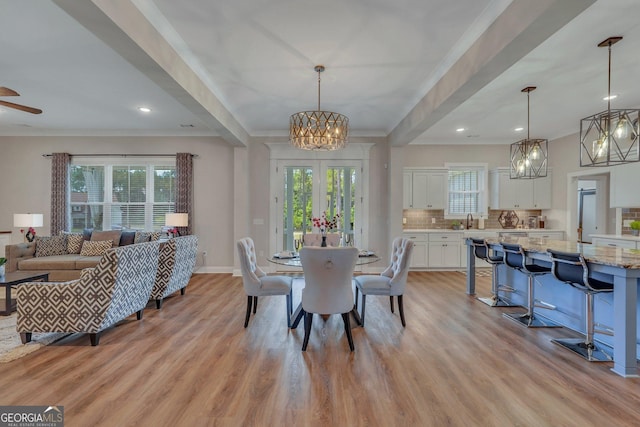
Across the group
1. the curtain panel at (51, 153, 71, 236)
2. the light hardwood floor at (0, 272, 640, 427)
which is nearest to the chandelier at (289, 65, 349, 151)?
the light hardwood floor at (0, 272, 640, 427)

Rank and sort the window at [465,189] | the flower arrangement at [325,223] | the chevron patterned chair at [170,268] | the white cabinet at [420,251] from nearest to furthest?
the flower arrangement at [325,223] < the chevron patterned chair at [170,268] < the white cabinet at [420,251] < the window at [465,189]

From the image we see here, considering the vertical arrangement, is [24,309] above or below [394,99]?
below

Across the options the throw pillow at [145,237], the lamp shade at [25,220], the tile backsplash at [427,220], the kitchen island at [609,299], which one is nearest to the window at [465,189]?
the tile backsplash at [427,220]

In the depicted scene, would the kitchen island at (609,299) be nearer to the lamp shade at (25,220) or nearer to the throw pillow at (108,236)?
the throw pillow at (108,236)

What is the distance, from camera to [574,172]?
20.5 feet

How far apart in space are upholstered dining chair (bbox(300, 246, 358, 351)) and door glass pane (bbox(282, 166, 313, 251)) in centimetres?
351

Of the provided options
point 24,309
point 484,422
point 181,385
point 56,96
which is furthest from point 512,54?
point 56,96

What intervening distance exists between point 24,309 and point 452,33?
4.83 m

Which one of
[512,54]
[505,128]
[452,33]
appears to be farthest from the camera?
[505,128]

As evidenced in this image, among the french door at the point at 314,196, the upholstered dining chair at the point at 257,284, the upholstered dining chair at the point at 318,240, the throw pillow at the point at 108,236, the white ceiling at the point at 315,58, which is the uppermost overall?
the white ceiling at the point at 315,58

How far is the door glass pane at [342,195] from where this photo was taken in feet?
21.4

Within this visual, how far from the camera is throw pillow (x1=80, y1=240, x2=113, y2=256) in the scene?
5.39 m

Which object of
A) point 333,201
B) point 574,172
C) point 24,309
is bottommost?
point 24,309

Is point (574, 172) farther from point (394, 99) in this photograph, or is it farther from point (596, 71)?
point (394, 99)
